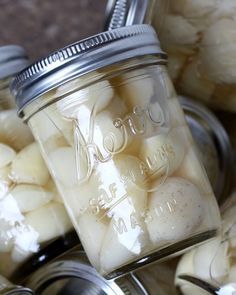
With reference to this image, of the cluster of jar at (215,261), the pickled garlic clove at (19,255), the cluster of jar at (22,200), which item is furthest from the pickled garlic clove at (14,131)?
the cluster of jar at (215,261)

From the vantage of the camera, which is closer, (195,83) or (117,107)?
(117,107)

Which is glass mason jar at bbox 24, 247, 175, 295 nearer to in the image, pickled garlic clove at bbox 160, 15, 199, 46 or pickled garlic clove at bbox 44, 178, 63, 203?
pickled garlic clove at bbox 44, 178, 63, 203

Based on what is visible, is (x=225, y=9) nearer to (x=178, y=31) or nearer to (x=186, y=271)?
(x=178, y=31)

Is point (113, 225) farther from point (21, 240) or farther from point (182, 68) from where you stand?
point (182, 68)

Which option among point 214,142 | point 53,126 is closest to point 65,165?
point 53,126

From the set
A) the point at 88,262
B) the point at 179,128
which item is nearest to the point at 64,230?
the point at 88,262

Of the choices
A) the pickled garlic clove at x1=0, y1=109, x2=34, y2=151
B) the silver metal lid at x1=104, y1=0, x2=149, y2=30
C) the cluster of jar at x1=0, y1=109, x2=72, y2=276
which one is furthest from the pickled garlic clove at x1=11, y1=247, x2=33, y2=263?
the silver metal lid at x1=104, y1=0, x2=149, y2=30

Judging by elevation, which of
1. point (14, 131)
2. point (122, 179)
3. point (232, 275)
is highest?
point (14, 131)

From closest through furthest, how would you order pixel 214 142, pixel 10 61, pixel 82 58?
pixel 82 58, pixel 10 61, pixel 214 142
